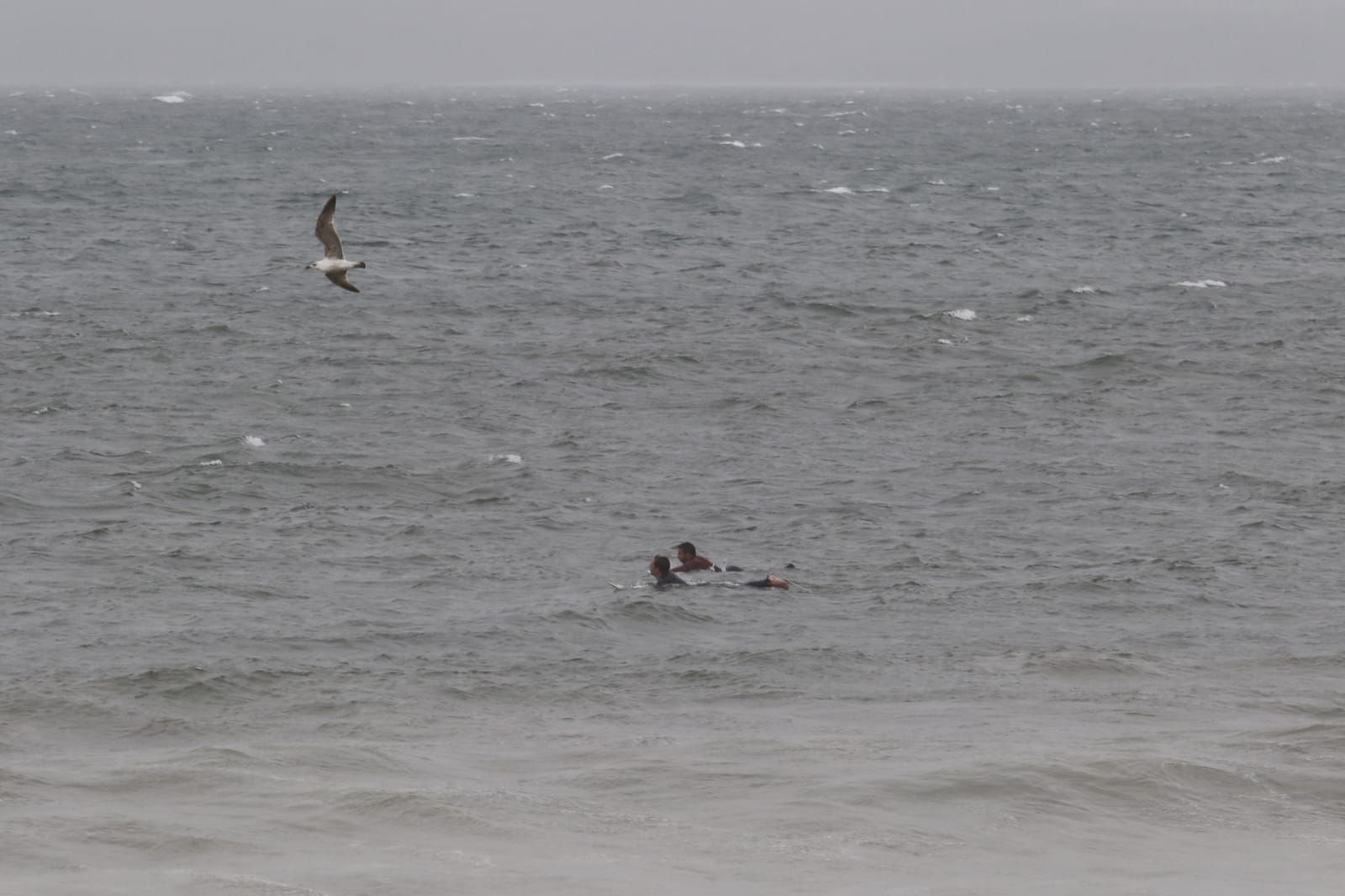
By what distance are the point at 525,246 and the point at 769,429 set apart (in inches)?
931

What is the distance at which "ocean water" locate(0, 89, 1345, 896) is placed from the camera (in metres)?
15.7

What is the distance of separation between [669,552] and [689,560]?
1613 mm

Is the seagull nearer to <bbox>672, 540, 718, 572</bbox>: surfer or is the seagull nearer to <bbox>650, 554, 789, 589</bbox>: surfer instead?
<bbox>650, 554, 789, 589</bbox>: surfer

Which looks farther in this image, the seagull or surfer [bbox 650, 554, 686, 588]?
surfer [bbox 650, 554, 686, 588]

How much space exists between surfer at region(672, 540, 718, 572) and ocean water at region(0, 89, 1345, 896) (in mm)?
444

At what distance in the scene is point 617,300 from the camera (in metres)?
45.3

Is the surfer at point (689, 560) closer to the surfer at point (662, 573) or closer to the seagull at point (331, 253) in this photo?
the surfer at point (662, 573)

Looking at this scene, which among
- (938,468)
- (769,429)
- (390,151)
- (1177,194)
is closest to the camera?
(938,468)

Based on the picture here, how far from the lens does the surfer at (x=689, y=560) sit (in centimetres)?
2380

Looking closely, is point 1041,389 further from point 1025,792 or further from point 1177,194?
point 1177,194

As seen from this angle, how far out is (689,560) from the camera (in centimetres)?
2386

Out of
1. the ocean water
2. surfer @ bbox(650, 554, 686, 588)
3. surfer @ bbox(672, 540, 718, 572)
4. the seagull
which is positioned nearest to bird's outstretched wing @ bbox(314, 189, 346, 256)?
the seagull

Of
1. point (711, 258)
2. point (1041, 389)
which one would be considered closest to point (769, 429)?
point (1041, 389)

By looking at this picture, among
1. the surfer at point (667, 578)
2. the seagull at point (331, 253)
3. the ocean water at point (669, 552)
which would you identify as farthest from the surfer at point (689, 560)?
the seagull at point (331, 253)
